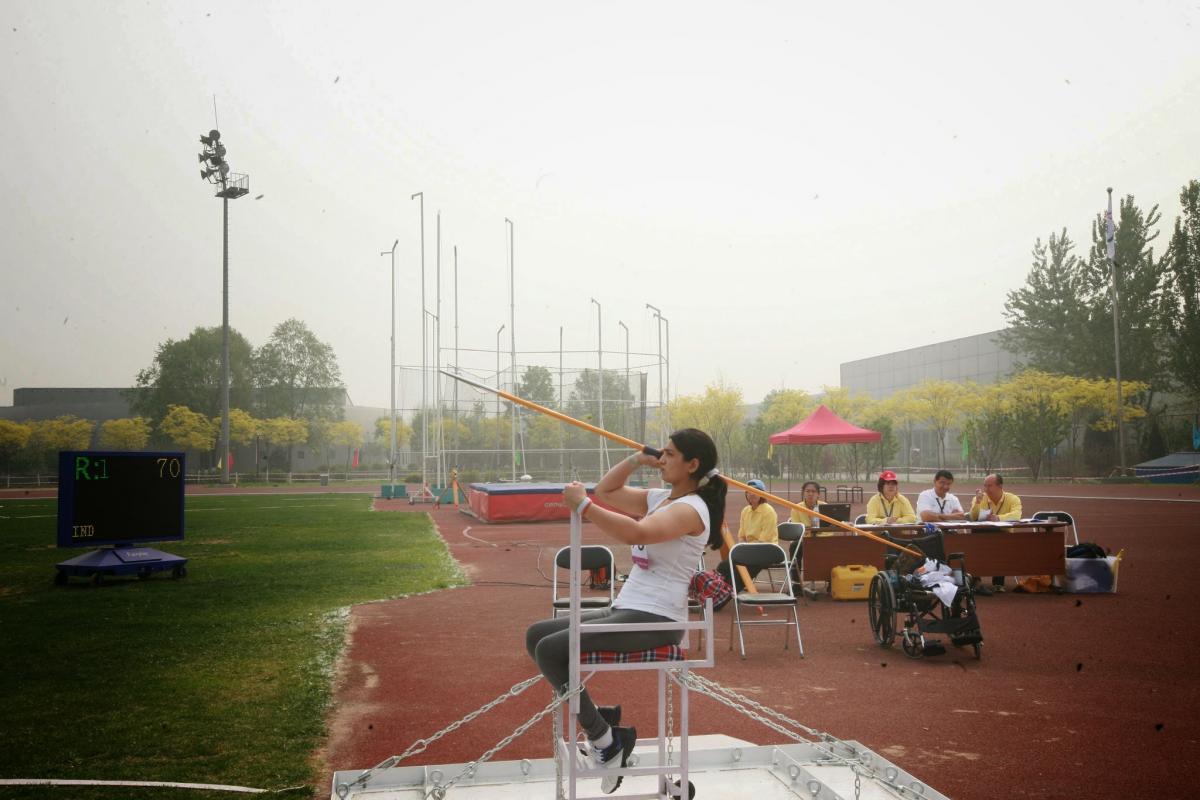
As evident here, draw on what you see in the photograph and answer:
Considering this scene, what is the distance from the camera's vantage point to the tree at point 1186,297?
Answer: 1876 inches

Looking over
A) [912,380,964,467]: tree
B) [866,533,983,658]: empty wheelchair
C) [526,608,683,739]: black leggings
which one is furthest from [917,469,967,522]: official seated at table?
[912,380,964,467]: tree

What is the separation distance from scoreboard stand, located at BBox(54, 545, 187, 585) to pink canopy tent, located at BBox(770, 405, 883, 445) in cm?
1627

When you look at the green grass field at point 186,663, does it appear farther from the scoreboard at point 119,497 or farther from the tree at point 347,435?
the tree at point 347,435

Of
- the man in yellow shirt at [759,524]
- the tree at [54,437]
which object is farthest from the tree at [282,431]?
the man in yellow shirt at [759,524]

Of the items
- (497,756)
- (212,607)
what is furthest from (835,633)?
(212,607)

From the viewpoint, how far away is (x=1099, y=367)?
182 ft

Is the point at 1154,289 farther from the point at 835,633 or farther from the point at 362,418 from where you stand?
the point at 362,418

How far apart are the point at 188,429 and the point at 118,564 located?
5625 cm

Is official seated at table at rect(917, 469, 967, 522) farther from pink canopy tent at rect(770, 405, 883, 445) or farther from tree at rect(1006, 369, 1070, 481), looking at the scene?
tree at rect(1006, 369, 1070, 481)

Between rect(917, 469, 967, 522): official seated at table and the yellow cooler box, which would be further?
rect(917, 469, 967, 522): official seated at table

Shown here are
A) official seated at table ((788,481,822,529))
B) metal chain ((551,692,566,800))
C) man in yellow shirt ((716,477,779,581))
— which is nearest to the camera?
metal chain ((551,692,566,800))

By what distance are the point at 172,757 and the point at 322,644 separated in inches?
134

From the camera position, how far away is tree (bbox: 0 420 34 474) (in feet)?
178

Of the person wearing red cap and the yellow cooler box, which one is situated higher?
the person wearing red cap
